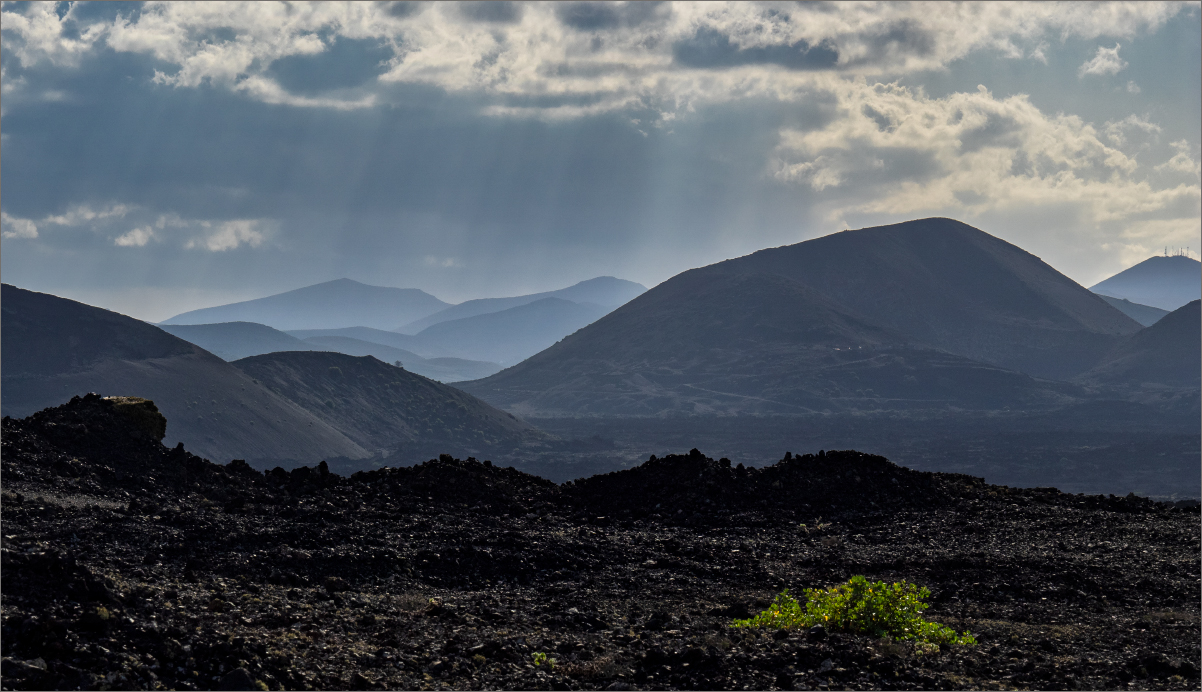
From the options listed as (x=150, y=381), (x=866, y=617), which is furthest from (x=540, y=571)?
(x=150, y=381)

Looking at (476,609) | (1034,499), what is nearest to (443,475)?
(476,609)

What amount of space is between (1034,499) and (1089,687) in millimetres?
10911

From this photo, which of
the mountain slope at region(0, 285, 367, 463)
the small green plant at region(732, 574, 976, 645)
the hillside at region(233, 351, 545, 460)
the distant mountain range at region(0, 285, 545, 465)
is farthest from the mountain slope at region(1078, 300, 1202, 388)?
the small green plant at region(732, 574, 976, 645)

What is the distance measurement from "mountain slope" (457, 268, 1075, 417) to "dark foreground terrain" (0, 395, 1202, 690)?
4937 inches

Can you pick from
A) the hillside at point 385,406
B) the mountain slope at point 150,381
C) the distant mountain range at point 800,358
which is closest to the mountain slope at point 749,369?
the distant mountain range at point 800,358

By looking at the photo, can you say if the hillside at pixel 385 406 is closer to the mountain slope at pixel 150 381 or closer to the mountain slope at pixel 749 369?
the mountain slope at pixel 150 381

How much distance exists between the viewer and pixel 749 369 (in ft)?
546

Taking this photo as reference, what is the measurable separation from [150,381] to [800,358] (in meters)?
113

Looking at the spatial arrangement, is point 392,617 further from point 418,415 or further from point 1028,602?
point 418,415

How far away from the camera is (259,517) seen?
14.6m

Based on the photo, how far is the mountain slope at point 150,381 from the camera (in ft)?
261

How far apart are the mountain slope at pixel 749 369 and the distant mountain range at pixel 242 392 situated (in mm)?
38761

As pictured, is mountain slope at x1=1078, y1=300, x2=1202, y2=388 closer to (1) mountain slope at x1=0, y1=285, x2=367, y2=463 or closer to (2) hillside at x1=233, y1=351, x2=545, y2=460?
(2) hillside at x1=233, y1=351, x2=545, y2=460

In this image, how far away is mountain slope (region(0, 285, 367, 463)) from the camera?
261 ft
